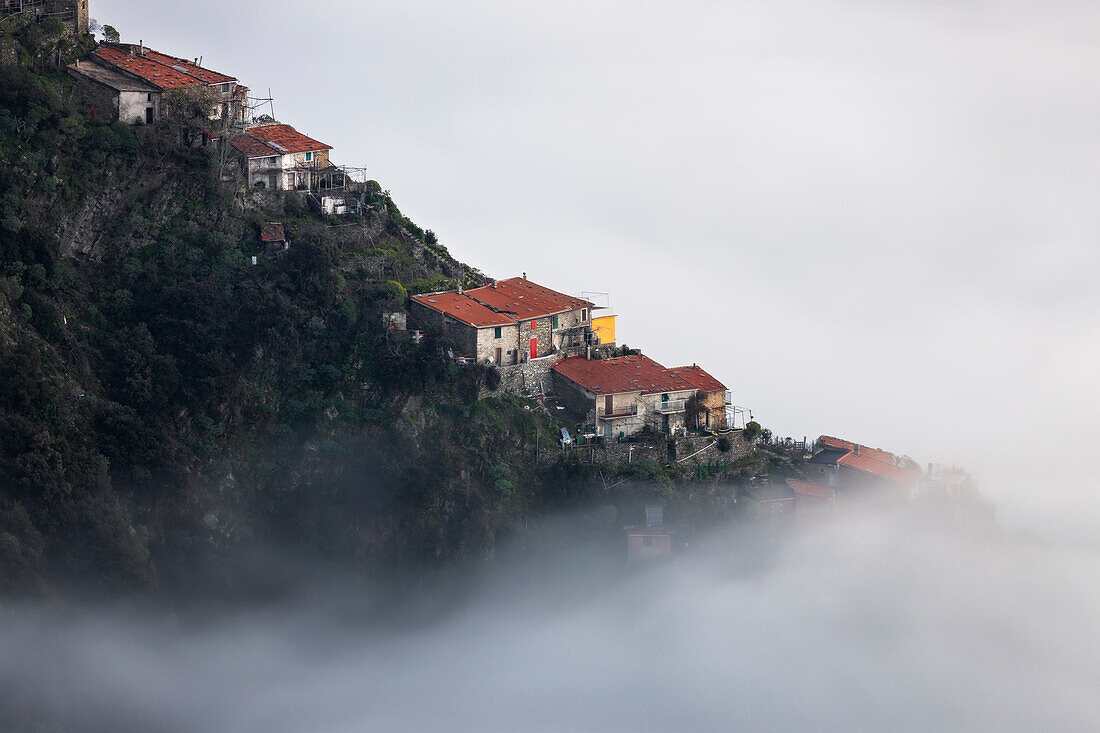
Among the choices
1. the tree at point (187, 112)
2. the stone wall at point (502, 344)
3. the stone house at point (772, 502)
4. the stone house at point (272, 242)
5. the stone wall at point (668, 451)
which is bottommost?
the stone house at point (772, 502)

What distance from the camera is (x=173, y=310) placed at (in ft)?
284

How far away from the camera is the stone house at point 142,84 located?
8969 cm

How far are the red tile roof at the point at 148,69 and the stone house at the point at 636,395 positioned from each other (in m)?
21.5

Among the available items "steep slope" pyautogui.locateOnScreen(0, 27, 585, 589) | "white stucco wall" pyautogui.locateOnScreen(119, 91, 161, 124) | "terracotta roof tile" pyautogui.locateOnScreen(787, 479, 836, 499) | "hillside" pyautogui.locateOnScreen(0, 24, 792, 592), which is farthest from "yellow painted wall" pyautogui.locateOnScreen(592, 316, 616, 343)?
"white stucco wall" pyautogui.locateOnScreen(119, 91, 161, 124)

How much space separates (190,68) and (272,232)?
10710 millimetres

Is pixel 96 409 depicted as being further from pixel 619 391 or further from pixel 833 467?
pixel 833 467

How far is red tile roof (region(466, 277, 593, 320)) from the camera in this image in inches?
3565

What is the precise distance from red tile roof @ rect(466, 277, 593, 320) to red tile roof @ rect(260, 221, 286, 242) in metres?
8.84

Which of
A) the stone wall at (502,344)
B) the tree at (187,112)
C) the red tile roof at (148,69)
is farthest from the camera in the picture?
the red tile roof at (148,69)

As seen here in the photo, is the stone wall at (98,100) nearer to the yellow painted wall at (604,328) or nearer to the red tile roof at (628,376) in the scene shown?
the red tile roof at (628,376)

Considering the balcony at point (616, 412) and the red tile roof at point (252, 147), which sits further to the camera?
the red tile roof at point (252, 147)

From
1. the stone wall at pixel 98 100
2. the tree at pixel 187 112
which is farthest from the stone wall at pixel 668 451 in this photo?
the stone wall at pixel 98 100

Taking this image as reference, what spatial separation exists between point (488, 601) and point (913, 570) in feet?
67.6

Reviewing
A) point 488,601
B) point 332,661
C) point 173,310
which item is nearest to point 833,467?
point 488,601
